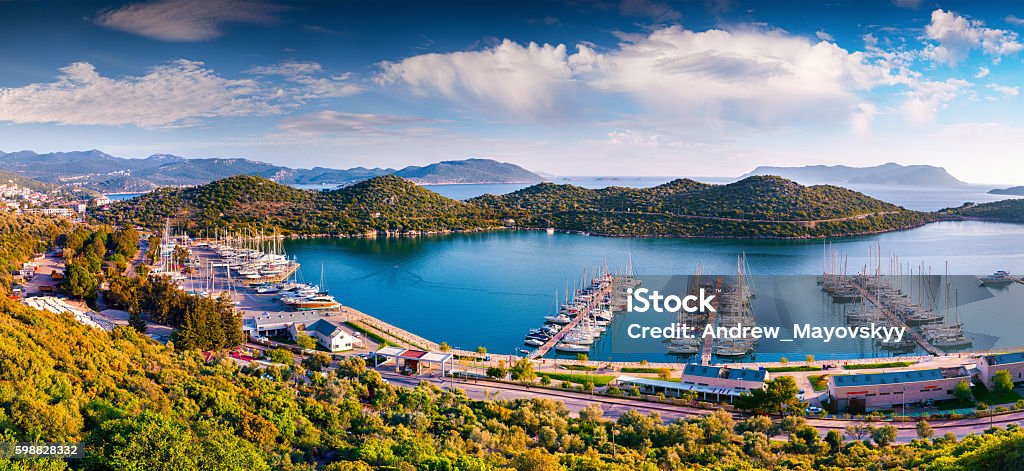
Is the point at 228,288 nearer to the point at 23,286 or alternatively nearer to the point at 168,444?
the point at 23,286

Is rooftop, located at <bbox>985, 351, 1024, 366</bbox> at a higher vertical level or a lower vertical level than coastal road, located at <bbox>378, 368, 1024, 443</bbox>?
higher

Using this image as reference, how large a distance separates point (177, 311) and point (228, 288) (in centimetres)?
1146

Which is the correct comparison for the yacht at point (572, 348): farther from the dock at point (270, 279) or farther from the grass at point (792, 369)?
the dock at point (270, 279)

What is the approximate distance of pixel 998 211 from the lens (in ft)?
248

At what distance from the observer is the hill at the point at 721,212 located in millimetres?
64625

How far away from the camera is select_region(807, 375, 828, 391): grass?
20.1 metres

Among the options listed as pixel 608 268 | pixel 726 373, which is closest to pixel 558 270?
pixel 608 268

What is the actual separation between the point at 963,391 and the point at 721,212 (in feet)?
168

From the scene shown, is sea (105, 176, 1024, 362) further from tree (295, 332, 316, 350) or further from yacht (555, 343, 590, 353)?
tree (295, 332, 316, 350)

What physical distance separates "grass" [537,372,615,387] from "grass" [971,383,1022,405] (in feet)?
35.4

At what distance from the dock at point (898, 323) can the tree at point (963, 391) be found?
727 centimetres

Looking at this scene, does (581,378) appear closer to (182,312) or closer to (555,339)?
(555,339)

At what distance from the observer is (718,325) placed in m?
29.5

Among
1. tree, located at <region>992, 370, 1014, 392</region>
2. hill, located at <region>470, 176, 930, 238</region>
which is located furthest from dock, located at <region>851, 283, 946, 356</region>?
hill, located at <region>470, 176, 930, 238</region>
